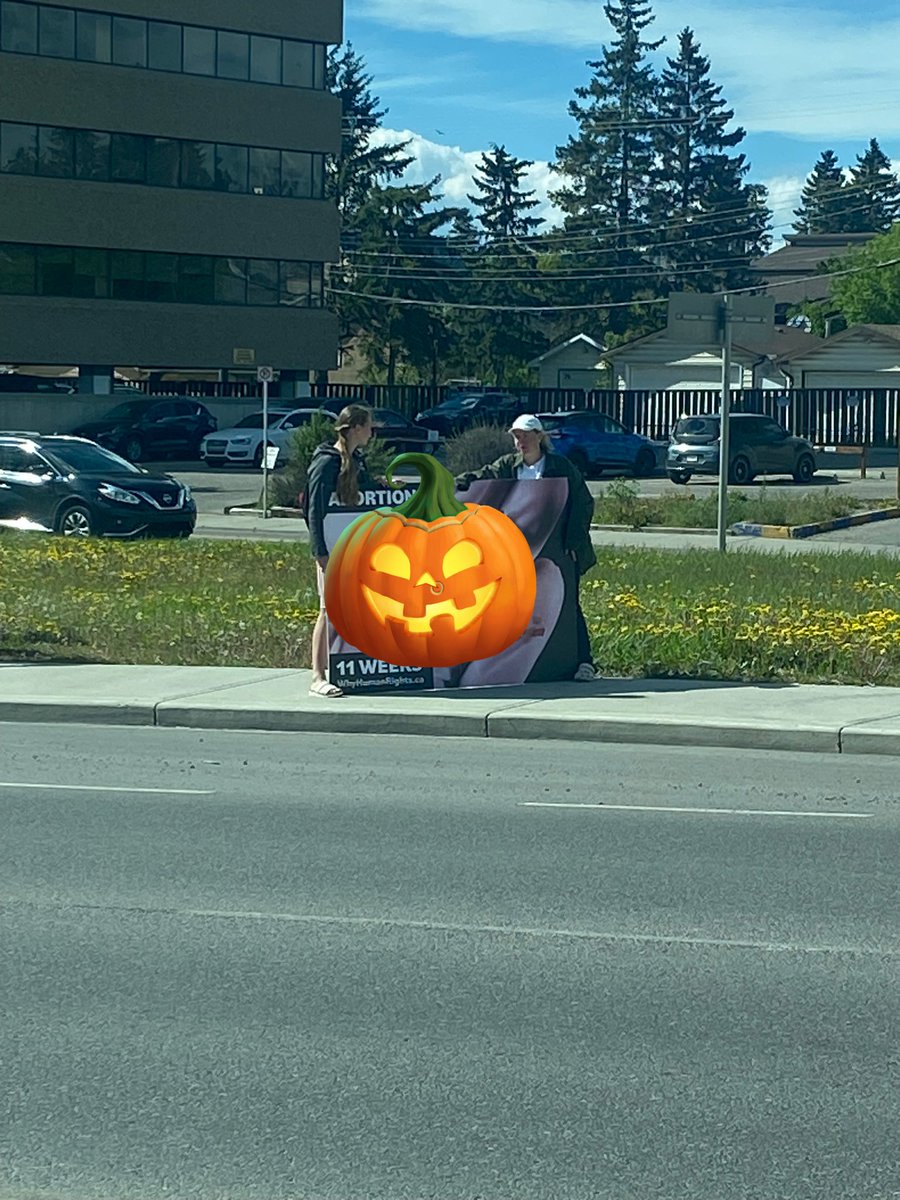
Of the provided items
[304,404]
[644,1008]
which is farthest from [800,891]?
[304,404]

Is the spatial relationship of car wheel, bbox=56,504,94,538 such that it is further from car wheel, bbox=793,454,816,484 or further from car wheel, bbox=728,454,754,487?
car wheel, bbox=793,454,816,484

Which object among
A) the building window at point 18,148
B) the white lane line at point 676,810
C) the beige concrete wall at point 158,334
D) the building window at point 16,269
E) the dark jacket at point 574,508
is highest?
the building window at point 18,148

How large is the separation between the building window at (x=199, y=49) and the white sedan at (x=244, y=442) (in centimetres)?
1590

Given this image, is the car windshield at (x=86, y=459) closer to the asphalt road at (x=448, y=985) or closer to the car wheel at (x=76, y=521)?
the car wheel at (x=76, y=521)

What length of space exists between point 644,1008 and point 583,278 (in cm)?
9775

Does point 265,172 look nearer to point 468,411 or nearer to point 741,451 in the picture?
point 468,411

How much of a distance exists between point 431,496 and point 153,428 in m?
40.3

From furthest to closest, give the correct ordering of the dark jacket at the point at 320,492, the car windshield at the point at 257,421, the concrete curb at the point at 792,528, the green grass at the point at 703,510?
1. the car windshield at the point at 257,421
2. the green grass at the point at 703,510
3. the concrete curb at the point at 792,528
4. the dark jacket at the point at 320,492

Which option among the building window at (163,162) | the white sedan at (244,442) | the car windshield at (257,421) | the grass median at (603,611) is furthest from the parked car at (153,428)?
the grass median at (603,611)

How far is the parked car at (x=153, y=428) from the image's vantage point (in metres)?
51.1

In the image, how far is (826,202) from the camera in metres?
152

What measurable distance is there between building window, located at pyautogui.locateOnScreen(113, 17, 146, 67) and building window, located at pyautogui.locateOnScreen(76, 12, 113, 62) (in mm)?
201

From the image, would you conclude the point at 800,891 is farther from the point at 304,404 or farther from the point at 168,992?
the point at 304,404

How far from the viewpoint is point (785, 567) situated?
70.2ft
